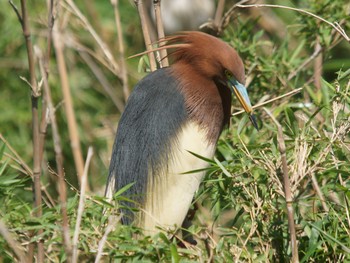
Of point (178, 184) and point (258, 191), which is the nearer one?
point (258, 191)

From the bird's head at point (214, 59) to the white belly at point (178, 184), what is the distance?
0.17 metres

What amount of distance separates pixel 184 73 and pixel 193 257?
0.70 m

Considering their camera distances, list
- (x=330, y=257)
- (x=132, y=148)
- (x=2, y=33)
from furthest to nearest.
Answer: (x=2, y=33) → (x=132, y=148) → (x=330, y=257)

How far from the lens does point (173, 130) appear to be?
91.9 inches

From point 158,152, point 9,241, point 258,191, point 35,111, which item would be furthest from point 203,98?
point 9,241

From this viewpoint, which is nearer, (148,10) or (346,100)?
(346,100)

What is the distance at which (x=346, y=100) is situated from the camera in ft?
6.97

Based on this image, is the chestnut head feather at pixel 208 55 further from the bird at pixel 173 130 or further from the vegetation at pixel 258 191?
the vegetation at pixel 258 191

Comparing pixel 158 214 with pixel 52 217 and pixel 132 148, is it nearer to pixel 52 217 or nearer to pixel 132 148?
pixel 132 148

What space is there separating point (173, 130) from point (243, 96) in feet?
0.71

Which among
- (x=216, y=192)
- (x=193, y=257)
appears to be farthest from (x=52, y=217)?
(x=216, y=192)

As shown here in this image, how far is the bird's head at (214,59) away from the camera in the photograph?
2.30 meters

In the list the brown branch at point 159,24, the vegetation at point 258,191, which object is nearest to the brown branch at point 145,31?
the brown branch at point 159,24

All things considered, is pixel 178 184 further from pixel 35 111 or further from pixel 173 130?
pixel 35 111
